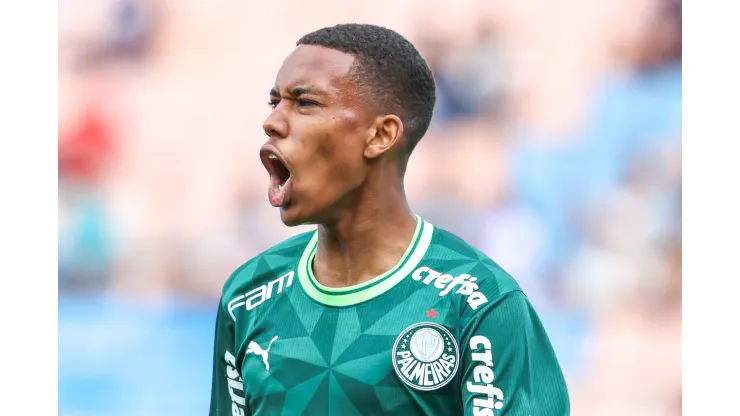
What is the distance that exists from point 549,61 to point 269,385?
2174 millimetres

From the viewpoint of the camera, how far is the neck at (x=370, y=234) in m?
2.38

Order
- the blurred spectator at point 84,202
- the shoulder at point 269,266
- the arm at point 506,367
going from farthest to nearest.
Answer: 1. the blurred spectator at point 84,202
2. the shoulder at point 269,266
3. the arm at point 506,367

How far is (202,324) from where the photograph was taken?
4.18m

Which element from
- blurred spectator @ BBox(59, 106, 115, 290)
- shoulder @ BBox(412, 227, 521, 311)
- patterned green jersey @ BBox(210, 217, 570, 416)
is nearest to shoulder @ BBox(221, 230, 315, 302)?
patterned green jersey @ BBox(210, 217, 570, 416)

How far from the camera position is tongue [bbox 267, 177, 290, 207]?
90.1 inches

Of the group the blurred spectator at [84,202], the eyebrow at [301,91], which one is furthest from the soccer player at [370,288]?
the blurred spectator at [84,202]

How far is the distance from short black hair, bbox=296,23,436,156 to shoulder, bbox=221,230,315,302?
43cm

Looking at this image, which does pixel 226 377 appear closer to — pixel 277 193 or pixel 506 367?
pixel 277 193

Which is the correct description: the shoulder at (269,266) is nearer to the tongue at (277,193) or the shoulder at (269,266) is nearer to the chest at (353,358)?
the chest at (353,358)

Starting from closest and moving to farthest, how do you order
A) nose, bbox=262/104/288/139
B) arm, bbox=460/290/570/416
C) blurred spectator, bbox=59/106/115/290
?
arm, bbox=460/290/570/416
nose, bbox=262/104/288/139
blurred spectator, bbox=59/106/115/290

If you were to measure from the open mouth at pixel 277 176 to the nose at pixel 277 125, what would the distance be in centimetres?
4

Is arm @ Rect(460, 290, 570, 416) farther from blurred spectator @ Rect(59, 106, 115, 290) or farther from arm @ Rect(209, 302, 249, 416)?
blurred spectator @ Rect(59, 106, 115, 290)

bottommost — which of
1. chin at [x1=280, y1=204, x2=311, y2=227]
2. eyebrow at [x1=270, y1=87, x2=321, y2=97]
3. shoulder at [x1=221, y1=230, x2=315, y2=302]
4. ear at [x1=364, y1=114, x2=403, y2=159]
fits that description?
shoulder at [x1=221, y1=230, x2=315, y2=302]

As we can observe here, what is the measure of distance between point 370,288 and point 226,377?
0.56 meters
